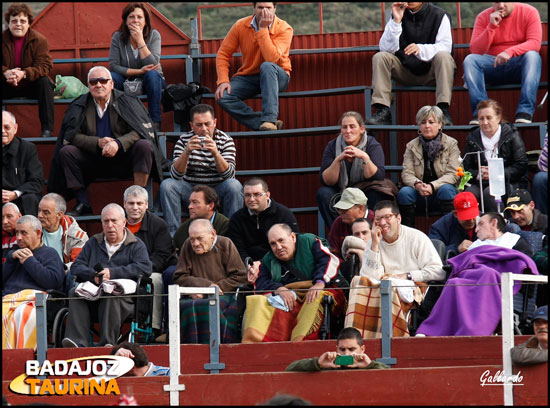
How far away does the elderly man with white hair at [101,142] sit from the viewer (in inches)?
499

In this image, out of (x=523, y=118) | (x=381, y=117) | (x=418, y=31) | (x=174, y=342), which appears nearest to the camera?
(x=174, y=342)

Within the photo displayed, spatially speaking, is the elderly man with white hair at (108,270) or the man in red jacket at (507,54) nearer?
the elderly man with white hair at (108,270)

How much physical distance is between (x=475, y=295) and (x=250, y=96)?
200 inches

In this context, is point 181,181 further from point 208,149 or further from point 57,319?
point 57,319

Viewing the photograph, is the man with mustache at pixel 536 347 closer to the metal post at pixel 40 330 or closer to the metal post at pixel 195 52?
the metal post at pixel 40 330

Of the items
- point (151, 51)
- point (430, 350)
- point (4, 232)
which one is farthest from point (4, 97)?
point (430, 350)

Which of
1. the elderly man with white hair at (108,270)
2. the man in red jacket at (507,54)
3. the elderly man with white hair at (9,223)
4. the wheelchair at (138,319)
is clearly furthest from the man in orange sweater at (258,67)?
the wheelchair at (138,319)

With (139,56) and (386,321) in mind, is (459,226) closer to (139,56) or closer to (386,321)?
(386,321)

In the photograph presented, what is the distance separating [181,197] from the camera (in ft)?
41.1

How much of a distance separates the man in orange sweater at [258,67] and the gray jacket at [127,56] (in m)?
0.69

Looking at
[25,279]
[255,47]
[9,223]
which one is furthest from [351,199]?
[255,47]

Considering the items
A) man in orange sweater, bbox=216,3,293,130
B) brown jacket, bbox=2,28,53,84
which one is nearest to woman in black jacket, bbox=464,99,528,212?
man in orange sweater, bbox=216,3,293,130

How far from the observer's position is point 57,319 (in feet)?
34.2

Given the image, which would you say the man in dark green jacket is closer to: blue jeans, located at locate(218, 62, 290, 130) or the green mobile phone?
the green mobile phone
